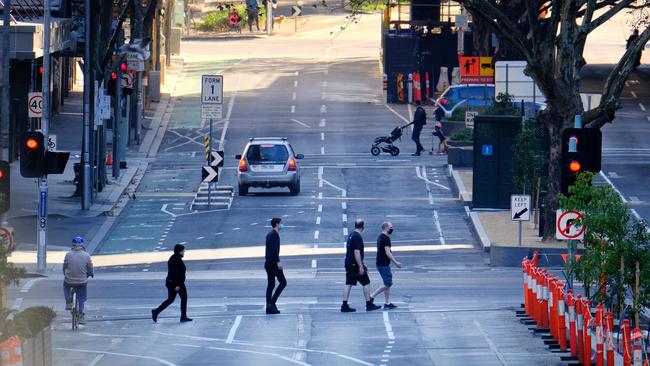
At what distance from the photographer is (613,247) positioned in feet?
66.1

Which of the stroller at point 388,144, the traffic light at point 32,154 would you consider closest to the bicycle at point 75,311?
the traffic light at point 32,154

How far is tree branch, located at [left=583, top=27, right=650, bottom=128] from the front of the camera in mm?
33500

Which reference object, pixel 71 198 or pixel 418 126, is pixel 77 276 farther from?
pixel 418 126

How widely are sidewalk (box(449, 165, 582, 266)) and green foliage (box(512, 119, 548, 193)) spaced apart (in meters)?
1.14

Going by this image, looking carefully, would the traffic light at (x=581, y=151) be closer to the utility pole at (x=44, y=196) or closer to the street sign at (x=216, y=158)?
the utility pole at (x=44, y=196)

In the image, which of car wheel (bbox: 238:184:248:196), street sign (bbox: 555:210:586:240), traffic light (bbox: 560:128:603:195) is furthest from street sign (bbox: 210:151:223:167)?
traffic light (bbox: 560:128:603:195)

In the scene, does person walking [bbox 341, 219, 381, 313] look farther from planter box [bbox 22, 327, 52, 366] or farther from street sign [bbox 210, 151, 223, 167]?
street sign [bbox 210, 151, 223, 167]

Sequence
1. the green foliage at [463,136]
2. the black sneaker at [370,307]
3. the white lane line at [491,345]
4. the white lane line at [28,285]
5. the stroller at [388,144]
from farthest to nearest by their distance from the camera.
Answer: the stroller at [388,144]
the green foliage at [463,136]
the white lane line at [28,285]
the black sneaker at [370,307]
the white lane line at [491,345]

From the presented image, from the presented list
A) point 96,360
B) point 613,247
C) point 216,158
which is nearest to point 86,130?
point 216,158

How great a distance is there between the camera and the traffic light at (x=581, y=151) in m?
22.6

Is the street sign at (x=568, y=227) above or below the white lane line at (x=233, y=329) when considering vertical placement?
above

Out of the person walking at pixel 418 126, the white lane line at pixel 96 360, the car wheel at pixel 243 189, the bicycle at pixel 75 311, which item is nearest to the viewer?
the white lane line at pixel 96 360

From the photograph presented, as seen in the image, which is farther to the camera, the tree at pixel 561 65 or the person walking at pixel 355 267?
the tree at pixel 561 65

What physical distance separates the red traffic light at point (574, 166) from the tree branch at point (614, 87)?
11298mm
